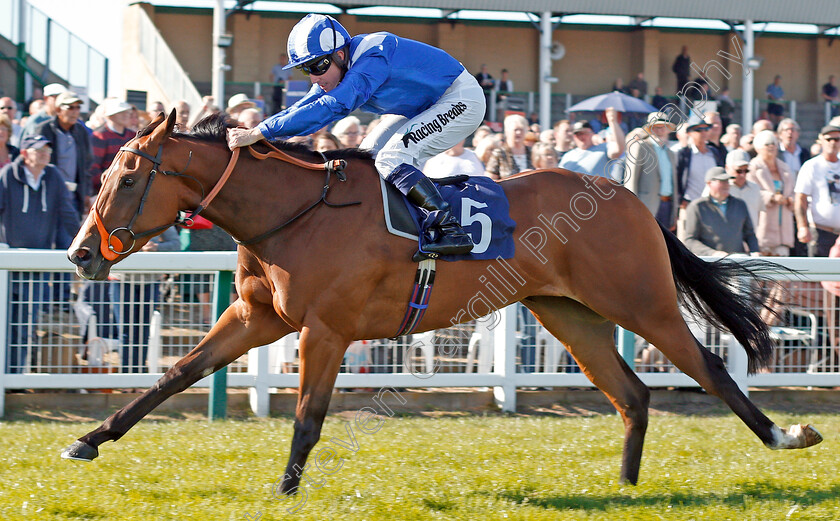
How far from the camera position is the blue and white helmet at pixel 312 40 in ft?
12.9

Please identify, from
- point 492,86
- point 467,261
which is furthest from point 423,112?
point 492,86

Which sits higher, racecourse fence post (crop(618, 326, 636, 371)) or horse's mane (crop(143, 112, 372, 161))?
horse's mane (crop(143, 112, 372, 161))

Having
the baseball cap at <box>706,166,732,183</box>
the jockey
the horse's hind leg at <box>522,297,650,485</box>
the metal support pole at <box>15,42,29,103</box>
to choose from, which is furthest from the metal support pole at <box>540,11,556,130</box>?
the jockey

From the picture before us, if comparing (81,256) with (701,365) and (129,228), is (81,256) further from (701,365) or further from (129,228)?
(701,365)

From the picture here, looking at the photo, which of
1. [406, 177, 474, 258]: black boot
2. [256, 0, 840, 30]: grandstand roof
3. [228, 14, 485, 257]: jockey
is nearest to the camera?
[228, 14, 485, 257]: jockey

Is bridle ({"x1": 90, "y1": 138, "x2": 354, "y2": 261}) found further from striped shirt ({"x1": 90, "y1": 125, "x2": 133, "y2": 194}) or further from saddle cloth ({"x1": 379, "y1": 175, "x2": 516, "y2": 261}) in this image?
striped shirt ({"x1": 90, "y1": 125, "x2": 133, "y2": 194})

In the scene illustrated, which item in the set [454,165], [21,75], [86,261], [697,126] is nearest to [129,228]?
[86,261]

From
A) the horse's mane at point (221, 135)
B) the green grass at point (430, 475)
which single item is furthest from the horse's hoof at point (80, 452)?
the horse's mane at point (221, 135)

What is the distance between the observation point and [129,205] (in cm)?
381

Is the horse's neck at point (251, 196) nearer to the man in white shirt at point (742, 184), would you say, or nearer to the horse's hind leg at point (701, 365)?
the horse's hind leg at point (701, 365)

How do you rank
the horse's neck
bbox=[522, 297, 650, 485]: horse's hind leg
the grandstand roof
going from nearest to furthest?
the horse's neck, bbox=[522, 297, 650, 485]: horse's hind leg, the grandstand roof

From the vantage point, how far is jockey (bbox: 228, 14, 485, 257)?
3.88 meters

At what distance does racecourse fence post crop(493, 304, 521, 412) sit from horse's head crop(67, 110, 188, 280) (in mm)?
2939

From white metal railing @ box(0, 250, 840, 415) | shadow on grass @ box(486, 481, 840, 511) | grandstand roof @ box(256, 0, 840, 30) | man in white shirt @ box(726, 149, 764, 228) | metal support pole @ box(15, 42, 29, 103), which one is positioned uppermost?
grandstand roof @ box(256, 0, 840, 30)
